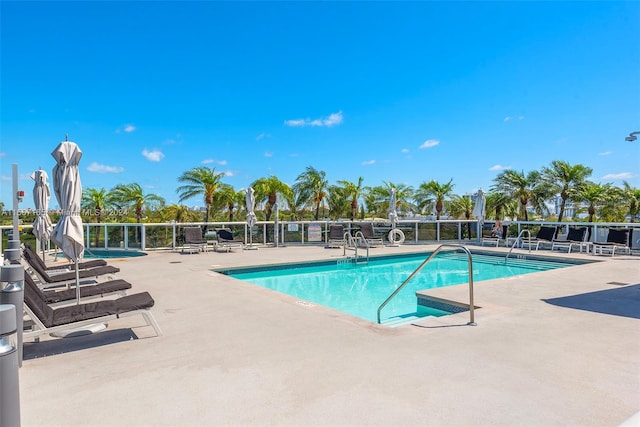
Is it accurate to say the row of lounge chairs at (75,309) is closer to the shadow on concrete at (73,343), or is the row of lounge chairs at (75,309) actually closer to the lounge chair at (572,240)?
the shadow on concrete at (73,343)

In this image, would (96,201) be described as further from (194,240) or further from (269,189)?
(194,240)

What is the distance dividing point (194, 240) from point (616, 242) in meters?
13.9

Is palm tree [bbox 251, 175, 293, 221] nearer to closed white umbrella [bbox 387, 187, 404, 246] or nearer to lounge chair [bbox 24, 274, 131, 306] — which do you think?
closed white umbrella [bbox 387, 187, 404, 246]

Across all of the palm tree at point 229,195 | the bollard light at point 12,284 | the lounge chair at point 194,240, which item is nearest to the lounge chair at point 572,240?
the lounge chair at point 194,240

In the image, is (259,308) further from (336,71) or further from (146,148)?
(146,148)

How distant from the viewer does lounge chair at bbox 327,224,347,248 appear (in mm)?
14977

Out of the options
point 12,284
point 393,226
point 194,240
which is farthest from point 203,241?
point 12,284

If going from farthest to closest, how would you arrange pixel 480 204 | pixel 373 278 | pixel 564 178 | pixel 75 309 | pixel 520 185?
pixel 520 185 < pixel 564 178 < pixel 480 204 < pixel 373 278 < pixel 75 309

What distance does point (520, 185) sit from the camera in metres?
23.4

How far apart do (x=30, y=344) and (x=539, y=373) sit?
16.3ft

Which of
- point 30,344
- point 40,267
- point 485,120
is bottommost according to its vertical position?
point 30,344

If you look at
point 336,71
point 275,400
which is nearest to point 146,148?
point 336,71

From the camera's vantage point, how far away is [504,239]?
1581cm

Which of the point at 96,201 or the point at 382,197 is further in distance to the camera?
the point at 382,197
